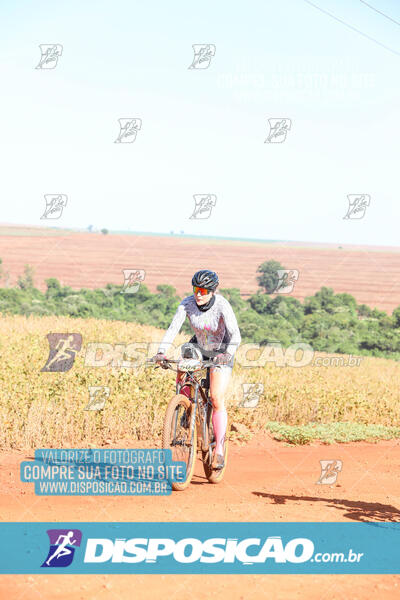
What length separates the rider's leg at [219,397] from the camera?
291 inches

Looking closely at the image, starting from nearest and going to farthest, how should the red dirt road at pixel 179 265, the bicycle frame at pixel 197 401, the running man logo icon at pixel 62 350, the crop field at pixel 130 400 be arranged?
the bicycle frame at pixel 197 401 < the crop field at pixel 130 400 < the running man logo icon at pixel 62 350 < the red dirt road at pixel 179 265

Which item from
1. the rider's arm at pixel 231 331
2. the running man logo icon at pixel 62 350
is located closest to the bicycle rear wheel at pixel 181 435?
the rider's arm at pixel 231 331

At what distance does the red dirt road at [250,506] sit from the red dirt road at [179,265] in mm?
41241

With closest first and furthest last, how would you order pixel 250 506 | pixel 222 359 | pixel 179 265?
pixel 250 506
pixel 222 359
pixel 179 265

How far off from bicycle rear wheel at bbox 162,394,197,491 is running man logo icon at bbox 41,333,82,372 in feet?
19.9

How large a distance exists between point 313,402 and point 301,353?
1025cm

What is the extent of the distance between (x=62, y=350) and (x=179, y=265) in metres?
61.9

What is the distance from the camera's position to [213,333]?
7543 mm

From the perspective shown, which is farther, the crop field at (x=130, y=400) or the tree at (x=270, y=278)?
the tree at (x=270, y=278)

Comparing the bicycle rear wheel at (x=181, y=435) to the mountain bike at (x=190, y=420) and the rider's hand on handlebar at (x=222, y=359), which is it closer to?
the mountain bike at (x=190, y=420)

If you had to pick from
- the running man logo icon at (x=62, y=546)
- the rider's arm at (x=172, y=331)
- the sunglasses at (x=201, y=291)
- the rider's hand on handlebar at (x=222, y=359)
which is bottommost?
the running man logo icon at (x=62, y=546)

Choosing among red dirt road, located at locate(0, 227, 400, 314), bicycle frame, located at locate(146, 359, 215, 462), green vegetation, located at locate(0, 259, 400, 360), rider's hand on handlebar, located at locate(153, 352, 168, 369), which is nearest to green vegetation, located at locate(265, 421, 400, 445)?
bicycle frame, located at locate(146, 359, 215, 462)

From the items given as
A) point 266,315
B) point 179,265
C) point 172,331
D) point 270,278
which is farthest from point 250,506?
point 179,265

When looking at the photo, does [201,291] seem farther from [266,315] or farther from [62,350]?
[266,315]
